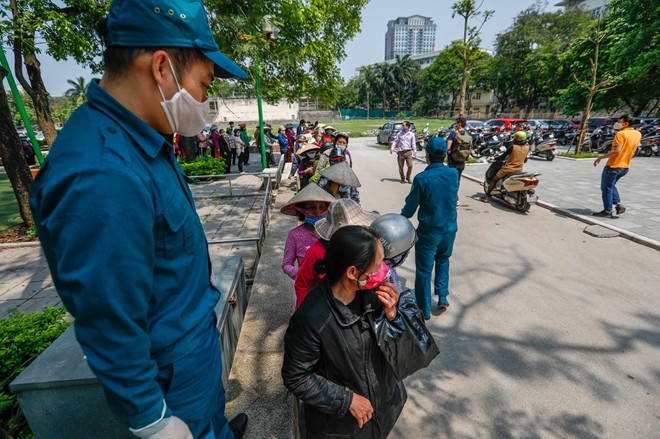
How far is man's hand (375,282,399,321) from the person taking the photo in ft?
5.11

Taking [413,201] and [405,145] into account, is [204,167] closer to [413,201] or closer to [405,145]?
[405,145]

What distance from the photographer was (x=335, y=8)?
9.41 metres

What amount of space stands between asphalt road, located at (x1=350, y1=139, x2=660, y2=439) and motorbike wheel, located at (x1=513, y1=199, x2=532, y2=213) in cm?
144

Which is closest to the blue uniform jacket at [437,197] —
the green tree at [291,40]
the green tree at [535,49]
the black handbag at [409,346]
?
the black handbag at [409,346]

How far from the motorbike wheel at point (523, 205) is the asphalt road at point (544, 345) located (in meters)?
1.44

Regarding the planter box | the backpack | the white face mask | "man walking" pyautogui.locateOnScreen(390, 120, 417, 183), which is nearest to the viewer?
the white face mask

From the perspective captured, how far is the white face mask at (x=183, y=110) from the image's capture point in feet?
3.66

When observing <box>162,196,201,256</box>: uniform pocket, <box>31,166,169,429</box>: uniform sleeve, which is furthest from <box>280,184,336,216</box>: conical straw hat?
<box>31,166,169,429</box>: uniform sleeve

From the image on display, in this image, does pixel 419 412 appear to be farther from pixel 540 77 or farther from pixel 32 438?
pixel 540 77

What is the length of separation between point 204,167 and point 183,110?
10.4 metres

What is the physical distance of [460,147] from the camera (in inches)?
321

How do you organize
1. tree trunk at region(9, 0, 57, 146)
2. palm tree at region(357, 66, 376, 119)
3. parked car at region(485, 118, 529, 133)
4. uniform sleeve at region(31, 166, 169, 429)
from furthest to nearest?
palm tree at region(357, 66, 376, 119), parked car at region(485, 118, 529, 133), tree trunk at region(9, 0, 57, 146), uniform sleeve at region(31, 166, 169, 429)

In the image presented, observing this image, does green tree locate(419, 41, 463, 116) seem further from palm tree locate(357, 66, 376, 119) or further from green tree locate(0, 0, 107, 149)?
green tree locate(0, 0, 107, 149)

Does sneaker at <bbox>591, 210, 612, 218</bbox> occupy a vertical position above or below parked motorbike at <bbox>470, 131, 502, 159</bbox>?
below
